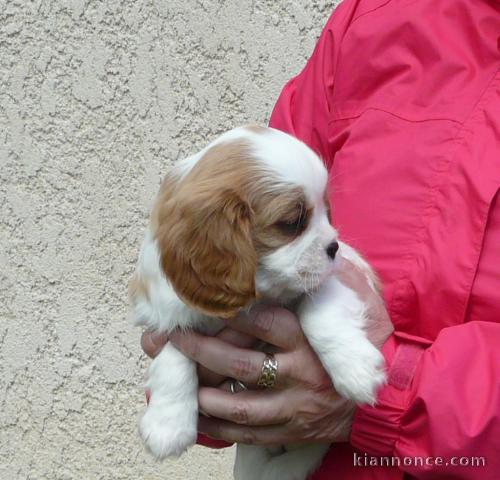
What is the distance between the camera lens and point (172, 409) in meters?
1.88

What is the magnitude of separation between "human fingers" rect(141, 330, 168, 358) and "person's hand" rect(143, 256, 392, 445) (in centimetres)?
10

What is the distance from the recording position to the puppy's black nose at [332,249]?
1.77m

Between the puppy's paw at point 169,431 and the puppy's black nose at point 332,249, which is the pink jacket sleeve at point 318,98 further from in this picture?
the puppy's paw at point 169,431

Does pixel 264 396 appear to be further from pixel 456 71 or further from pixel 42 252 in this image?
pixel 42 252

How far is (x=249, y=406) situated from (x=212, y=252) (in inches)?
14.4

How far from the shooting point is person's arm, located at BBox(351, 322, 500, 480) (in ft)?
5.23

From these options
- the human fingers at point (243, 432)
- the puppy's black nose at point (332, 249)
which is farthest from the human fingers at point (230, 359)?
the puppy's black nose at point (332, 249)

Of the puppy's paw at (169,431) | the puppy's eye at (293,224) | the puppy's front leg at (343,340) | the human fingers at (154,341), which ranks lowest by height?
the puppy's paw at (169,431)

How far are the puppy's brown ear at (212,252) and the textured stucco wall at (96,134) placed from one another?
69.1 inches

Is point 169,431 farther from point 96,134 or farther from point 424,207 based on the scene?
point 96,134

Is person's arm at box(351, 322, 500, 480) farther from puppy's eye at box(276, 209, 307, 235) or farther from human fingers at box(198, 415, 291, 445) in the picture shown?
puppy's eye at box(276, 209, 307, 235)

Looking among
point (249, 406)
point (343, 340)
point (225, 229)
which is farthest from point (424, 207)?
point (249, 406)

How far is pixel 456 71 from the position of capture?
196 centimetres

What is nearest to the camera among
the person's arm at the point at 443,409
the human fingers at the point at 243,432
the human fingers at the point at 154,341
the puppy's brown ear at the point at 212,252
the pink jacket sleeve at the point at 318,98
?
the person's arm at the point at 443,409
